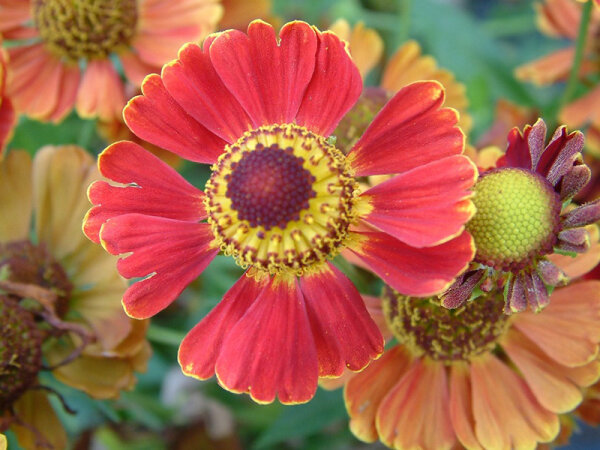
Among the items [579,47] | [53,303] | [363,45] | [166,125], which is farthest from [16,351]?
[579,47]

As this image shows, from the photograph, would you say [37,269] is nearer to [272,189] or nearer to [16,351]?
[16,351]

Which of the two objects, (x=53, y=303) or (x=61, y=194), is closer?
(x=53, y=303)

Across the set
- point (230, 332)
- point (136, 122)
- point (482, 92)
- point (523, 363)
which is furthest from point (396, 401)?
point (482, 92)

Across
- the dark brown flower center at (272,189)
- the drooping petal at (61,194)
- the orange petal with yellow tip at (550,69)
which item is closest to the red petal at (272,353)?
the dark brown flower center at (272,189)

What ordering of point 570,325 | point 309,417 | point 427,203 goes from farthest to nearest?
point 309,417, point 570,325, point 427,203

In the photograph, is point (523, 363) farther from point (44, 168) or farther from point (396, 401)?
point (44, 168)
